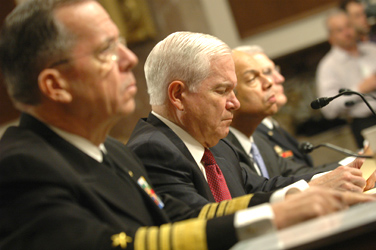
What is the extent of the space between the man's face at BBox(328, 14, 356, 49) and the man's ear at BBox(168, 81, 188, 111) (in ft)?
12.8

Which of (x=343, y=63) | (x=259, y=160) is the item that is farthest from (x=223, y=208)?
(x=343, y=63)

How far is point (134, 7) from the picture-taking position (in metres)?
5.80

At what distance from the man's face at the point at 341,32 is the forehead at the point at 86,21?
179 inches

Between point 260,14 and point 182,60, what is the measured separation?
15.0 ft

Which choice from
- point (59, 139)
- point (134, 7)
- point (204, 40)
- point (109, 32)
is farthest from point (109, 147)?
point (134, 7)

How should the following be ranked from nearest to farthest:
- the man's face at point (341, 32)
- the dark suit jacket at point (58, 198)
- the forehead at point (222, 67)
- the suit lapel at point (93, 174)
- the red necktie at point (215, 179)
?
the dark suit jacket at point (58, 198), the suit lapel at point (93, 174), the red necktie at point (215, 179), the forehead at point (222, 67), the man's face at point (341, 32)

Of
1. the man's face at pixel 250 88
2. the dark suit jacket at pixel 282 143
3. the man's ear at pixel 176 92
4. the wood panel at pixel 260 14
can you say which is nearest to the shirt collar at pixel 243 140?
the man's face at pixel 250 88

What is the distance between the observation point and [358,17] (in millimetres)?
5605

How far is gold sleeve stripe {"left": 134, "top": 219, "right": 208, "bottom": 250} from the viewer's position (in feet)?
4.37

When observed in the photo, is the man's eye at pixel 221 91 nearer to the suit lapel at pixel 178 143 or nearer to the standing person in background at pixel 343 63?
the suit lapel at pixel 178 143

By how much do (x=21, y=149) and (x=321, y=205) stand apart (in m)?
0.80

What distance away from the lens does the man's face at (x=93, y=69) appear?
1.48 m

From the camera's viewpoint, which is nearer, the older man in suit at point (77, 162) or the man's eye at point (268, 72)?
the older man in suit at point (77, 162)

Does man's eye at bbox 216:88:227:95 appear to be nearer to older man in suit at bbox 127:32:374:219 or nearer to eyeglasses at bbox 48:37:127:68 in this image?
older man in suit at bbox 127:32:374:219
